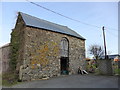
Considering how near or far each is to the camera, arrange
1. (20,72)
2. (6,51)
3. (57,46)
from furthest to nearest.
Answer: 1. (6,51)
2. (57,46)
3. (20,72)

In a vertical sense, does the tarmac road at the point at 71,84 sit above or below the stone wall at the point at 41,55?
below

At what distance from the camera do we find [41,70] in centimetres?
1396

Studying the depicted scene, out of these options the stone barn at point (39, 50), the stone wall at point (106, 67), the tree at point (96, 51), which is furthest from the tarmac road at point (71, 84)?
the tree at point (96, 51)

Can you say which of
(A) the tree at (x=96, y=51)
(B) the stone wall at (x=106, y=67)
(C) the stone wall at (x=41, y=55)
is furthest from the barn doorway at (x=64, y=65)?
(A) the tree at (x=96, y=51)

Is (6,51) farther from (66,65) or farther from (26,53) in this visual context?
(66,65)

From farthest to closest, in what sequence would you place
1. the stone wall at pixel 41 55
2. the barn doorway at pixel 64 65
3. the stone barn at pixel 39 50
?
the barn doorway at pixel 64 65, the stone barn at pixel 39 50, the stone wall at pixel 41 55

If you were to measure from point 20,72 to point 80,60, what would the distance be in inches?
408

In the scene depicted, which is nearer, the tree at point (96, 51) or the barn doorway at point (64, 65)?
the barn doorway at point (64, 65)

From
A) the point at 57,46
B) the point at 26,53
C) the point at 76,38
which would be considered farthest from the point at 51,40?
the point at 76,38

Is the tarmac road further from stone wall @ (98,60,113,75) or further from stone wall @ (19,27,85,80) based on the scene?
stone wall @ (98,60,113,75)

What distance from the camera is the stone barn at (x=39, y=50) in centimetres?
1327

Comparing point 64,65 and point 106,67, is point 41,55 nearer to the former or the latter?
point 64,65

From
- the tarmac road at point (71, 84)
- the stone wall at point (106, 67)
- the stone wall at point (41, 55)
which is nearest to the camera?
the tarmac road at point (71, 84)

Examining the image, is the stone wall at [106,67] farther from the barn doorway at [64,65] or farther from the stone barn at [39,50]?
the barn doorway at [64,65]
